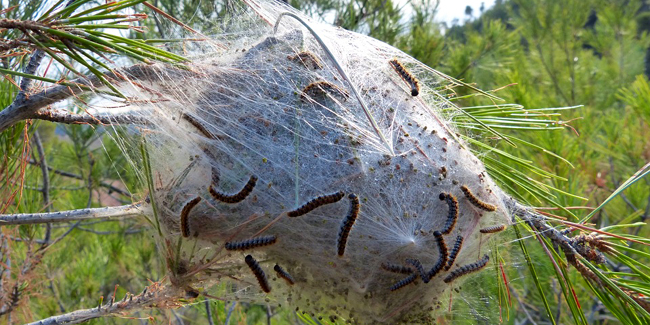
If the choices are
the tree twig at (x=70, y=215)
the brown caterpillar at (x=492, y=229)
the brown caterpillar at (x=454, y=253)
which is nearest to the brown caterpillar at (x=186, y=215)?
the tree twig at (x=70, y=215)

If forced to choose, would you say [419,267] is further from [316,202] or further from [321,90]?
[321,90]

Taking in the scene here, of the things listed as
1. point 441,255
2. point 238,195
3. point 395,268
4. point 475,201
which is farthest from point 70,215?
point 475,201

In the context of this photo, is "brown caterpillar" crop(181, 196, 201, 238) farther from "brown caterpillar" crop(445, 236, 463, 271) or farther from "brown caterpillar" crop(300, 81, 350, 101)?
"brown caterpillar" crop(445, 236, 463, 271)

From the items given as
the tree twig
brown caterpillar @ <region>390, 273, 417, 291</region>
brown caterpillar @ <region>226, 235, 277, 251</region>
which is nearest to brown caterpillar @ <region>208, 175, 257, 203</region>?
brown caterpillar @ <region>226, 235, 277, 251</region>

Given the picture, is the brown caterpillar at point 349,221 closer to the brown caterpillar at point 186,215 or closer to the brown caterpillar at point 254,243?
the brown caterpillar at point 254,243

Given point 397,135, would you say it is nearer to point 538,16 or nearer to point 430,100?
point 430,100

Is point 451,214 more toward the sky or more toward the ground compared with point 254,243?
more toward the sky

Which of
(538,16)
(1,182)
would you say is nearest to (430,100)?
(1,182)
